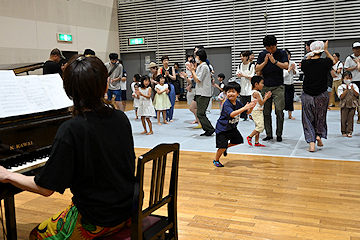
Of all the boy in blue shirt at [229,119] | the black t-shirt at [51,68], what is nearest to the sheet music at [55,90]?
the boy in blue shirt at [229,119]

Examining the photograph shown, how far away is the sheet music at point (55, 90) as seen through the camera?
2.71 metres

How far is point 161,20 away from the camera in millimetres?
14016

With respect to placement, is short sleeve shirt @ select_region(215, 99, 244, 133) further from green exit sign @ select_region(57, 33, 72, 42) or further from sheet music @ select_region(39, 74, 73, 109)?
green exit sign @ select_region(57, 33, 72, 42)

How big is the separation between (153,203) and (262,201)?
Answer: 1845 mm

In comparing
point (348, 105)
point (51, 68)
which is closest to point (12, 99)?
point (51, 68)

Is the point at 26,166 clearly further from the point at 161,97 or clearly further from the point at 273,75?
the point at 161,97

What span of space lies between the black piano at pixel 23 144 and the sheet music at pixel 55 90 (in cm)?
15

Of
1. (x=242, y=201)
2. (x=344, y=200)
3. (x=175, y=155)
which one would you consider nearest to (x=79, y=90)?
(x=175, y=155)

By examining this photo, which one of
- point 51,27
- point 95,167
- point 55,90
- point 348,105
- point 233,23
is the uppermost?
point 233,23

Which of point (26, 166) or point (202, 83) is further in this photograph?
point (202, 83)

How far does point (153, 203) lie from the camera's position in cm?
180

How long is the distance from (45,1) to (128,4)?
4257 millimetres

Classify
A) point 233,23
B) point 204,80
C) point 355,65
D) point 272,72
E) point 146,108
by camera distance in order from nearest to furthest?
point 272,72 → point 204,80 → point 146,108 → point 355,65 → point 233,23

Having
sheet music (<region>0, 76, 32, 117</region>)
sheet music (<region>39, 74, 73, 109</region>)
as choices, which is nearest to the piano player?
sheet music (<region>0, 76, 32, 117</region>)
